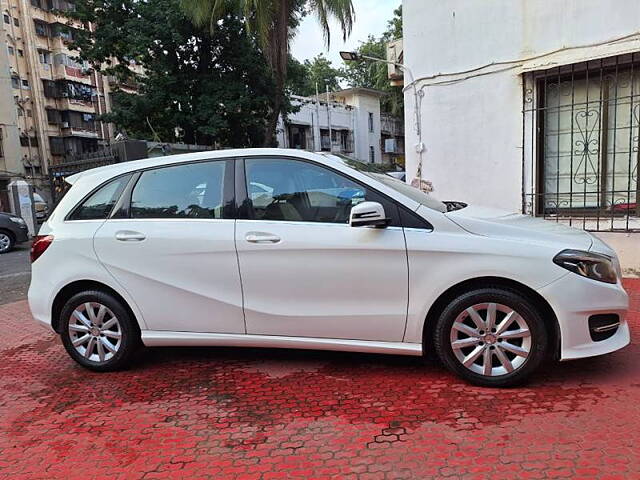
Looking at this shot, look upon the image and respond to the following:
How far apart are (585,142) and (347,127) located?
1190 inches

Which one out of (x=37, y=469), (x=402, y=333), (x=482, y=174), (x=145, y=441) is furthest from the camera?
(x=482, y=174)

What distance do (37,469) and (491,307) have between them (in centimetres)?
273

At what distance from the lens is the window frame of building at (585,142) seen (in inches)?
239

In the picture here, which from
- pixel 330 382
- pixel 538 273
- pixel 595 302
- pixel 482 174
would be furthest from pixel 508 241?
pixel 482 174

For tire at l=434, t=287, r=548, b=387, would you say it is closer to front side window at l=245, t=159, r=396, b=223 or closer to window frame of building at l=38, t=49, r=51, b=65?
front side window at l=245, t=159, r=396, b=223

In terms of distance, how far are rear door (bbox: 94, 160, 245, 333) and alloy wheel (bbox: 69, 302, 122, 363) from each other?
0.96 ft

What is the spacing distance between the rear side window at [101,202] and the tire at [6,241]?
1053 cm

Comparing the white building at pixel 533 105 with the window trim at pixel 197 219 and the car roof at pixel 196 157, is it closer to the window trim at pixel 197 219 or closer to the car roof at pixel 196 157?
the car roof at pixel 196 157

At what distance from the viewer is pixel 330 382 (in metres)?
3.43

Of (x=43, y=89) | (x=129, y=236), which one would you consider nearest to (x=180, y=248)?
(x=129, y=236)

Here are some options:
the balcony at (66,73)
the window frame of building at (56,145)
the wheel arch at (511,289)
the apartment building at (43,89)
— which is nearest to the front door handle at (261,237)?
the wheel arch at (511,289)

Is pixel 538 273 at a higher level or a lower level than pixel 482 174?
lower

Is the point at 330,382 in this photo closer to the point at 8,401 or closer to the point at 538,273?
the point at 538,273

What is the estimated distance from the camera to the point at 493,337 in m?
3.11
